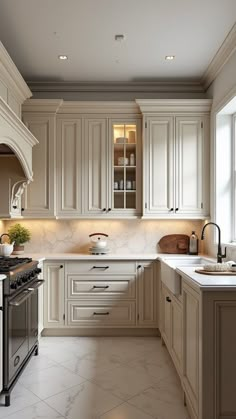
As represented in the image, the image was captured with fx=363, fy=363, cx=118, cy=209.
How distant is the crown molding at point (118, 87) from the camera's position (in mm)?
4336

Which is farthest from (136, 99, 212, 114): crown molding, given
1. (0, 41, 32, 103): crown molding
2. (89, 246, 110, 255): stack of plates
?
(89, 246, 110, 255): stack of plates

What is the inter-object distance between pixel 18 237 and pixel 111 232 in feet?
3.66

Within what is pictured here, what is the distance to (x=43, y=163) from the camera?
13.6ft

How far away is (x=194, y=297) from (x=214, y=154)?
218 centimetres

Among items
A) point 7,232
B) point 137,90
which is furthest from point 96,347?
point 137,90

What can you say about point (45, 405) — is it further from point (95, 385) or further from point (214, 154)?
point (214, 154)

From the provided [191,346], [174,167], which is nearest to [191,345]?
[191,346]

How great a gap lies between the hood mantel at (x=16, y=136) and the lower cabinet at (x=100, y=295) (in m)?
1.16

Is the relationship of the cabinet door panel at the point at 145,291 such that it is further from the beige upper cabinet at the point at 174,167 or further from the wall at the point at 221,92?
the wall at the point at 221,92

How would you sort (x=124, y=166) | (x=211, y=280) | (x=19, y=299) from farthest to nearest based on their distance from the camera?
(x=124, y=166), (x=19, y=299), (x=211, y=280)

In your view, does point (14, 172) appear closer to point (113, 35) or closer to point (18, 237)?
point (18, 237)

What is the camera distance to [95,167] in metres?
4.18

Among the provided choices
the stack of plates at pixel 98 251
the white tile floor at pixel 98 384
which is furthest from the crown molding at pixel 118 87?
the white tile floor at pixel 98 384

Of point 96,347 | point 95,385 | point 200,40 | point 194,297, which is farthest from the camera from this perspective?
point 96,347
